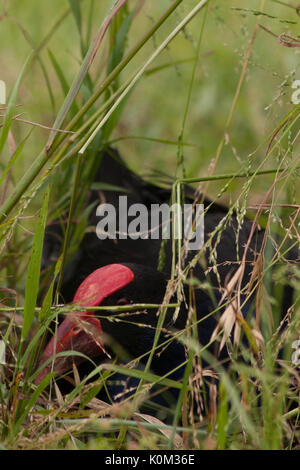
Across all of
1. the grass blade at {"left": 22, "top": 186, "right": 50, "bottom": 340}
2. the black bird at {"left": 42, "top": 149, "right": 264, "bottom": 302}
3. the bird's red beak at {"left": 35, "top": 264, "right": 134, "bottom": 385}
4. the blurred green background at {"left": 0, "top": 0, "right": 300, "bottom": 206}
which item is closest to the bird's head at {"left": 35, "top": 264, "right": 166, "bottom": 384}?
the bird's red beak at {"left": 35, "top": 264, "right": 134, "bottom": 385}

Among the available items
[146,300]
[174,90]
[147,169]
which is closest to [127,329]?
[146,300]

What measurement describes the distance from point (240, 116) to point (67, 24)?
3.34 ft

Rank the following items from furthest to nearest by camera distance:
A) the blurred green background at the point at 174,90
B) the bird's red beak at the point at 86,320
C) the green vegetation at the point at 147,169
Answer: the blurred green background at the point at 174,90, the bird's red beak at the point at 86,320, the green vegetation at the point at 147,169

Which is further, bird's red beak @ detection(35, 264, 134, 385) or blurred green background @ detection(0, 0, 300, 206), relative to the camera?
blurred green background @ detection(0, 0, 300, 206)

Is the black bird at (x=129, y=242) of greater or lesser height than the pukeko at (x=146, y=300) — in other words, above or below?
above

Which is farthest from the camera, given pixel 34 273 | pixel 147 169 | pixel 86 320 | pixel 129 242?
pixel 147 169

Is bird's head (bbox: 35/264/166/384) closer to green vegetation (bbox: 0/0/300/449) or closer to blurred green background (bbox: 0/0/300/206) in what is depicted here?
green vegetation (bbox: 0/0/300/449)

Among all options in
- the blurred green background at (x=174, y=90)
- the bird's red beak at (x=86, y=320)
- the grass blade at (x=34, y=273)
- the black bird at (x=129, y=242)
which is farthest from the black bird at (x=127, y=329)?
the blurred green background at (x=174, y=90)

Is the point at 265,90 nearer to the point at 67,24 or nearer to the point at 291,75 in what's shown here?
the point at 67,24

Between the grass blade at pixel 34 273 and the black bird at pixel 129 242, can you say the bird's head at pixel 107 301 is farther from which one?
the grass blade at pixel 34 273

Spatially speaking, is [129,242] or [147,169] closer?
[129,242]

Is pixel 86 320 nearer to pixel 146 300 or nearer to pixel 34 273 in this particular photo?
pixel 146 300

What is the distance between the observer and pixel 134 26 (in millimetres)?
3510

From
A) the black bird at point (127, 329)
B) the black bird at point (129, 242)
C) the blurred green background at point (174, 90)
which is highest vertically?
the blurred green background at point (174, 90)
